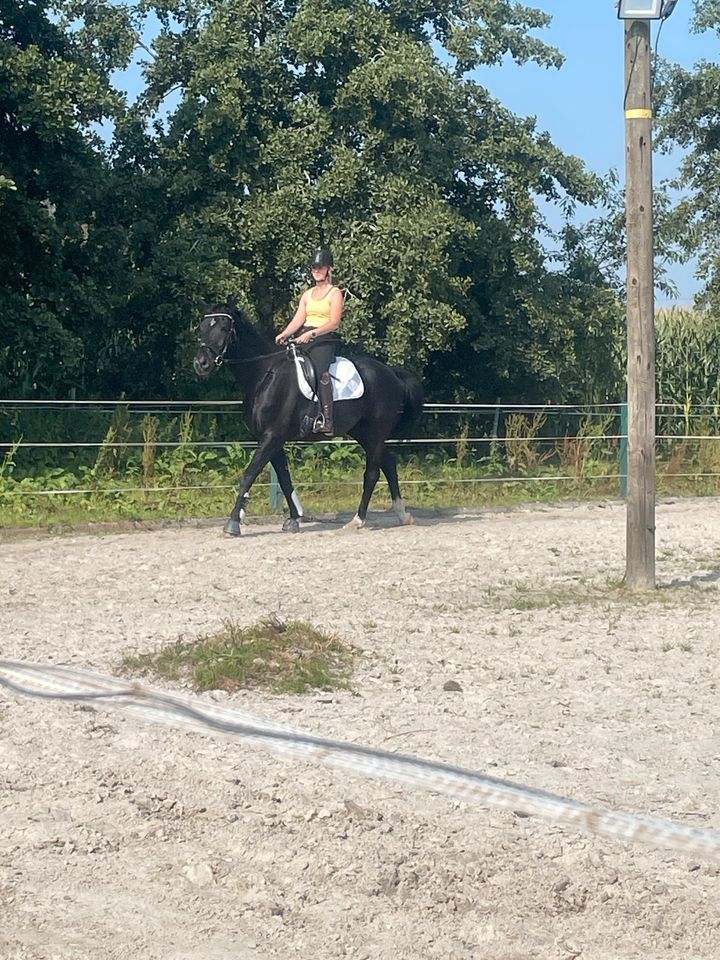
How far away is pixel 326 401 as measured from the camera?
13438 millimetres

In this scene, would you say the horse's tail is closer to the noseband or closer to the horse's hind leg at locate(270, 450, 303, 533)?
the horse's hind leg at locate(270, 450, 303, 533)

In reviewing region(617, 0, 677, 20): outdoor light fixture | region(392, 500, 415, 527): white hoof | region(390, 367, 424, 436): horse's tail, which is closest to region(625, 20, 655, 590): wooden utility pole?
region(617, 0, 677, 20): outdoor light fixture

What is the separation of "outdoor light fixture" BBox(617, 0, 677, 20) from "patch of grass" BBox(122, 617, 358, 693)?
4.94 m

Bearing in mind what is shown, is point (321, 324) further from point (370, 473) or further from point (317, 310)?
point (370, 473)

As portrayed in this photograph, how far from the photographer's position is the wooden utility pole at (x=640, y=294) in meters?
9.66

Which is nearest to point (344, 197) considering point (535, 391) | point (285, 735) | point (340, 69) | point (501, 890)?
point (340, 69)

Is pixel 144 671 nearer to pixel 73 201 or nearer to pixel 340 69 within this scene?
pixel 73 201

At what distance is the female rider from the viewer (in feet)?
43.5

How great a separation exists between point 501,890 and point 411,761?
130 cm

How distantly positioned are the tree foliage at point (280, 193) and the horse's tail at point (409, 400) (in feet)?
8.41

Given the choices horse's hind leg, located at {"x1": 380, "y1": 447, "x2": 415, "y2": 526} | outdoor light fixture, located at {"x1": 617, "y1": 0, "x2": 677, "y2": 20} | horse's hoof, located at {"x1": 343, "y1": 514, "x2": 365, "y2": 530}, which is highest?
outdoor light fixture, located at {"x1": 617, "y1": 0, "x2": 677, "y2": 20}

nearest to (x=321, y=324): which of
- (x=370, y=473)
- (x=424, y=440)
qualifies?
(x=370, y=473)

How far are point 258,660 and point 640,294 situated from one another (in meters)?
4.35

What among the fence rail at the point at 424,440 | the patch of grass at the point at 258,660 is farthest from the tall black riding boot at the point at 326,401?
the patch of grass at the point at 258,660
